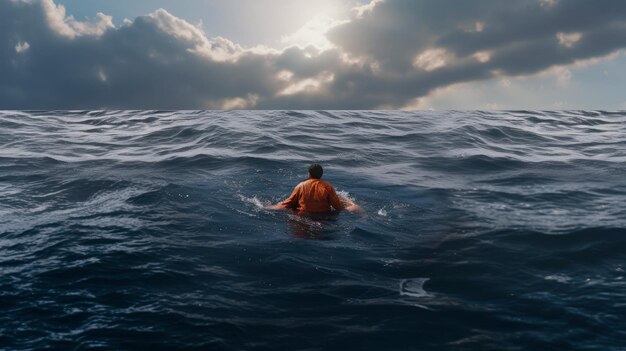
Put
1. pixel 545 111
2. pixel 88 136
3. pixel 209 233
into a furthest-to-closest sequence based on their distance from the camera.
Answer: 1. pixel 545 111
2. pixel 88 136
3. pixel 209 233

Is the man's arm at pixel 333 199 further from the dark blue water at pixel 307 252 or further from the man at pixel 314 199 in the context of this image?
the dark blue water at pixel 307 252

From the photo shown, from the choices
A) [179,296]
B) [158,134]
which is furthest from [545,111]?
[179,296]

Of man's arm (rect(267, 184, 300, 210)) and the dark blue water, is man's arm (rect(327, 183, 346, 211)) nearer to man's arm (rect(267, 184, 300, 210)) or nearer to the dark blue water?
the dark blue water

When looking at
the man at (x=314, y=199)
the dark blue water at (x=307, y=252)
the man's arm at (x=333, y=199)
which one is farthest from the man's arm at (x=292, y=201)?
the man's arm at (x=333, y=199)

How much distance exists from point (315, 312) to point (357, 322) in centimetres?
66

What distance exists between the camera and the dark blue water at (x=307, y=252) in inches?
283

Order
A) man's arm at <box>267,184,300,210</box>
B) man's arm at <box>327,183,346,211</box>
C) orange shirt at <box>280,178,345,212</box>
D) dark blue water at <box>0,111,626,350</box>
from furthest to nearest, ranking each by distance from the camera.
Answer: man's arm at <box>267,184,300,210</box>, man's arm at <box>327,183,346,211</box>, orange shirt at <box>280,178,345,212</box>, dark blue water at <box>0,111,626,350</box>

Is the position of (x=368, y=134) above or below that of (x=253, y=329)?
above

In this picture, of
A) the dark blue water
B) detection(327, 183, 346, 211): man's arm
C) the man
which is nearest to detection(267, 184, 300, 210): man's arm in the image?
the man

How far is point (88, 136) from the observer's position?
86.3 feet

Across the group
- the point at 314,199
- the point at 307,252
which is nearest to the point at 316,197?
the point at 314,199

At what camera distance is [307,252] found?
401 inches

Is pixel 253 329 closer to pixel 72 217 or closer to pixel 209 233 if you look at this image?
pixel 209 233

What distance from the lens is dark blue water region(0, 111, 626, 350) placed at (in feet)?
23.6
